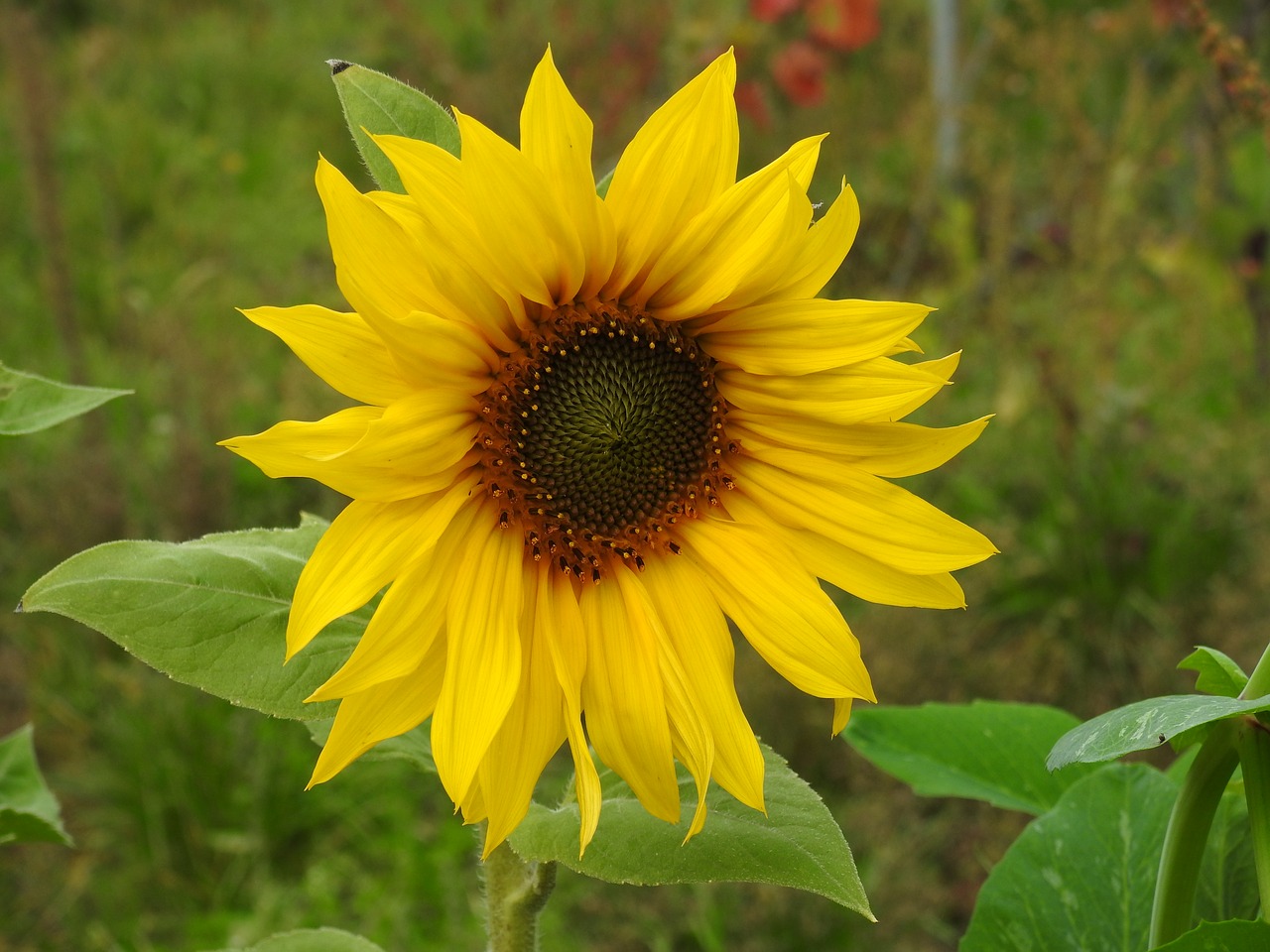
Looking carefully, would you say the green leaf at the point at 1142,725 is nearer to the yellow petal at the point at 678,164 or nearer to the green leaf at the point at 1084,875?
the green leaf at the point at 1084,875

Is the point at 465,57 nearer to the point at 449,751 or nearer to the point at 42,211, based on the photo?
the point at 42,211

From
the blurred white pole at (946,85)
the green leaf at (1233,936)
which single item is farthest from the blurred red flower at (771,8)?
the green leaf at (1233,936)

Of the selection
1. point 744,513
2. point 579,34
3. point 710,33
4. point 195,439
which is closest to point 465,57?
point 579,34

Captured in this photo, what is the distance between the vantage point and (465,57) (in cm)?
659

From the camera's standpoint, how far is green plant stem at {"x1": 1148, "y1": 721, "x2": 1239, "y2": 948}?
2.53 ft

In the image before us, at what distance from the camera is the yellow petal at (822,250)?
2.95 ft

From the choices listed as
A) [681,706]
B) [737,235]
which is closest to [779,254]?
[737,235]

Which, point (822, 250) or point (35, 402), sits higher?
point (822, 250)

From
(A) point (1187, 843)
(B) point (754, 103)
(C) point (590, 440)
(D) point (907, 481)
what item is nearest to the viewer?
(A) point (1187, 843)

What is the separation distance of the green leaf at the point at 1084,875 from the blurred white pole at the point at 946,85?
3613 millimetres

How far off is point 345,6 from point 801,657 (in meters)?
7.69

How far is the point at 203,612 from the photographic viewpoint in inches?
35.4

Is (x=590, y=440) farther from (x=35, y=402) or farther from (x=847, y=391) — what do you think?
(x=35, y=402)

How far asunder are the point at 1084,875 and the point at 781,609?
1.01ft
